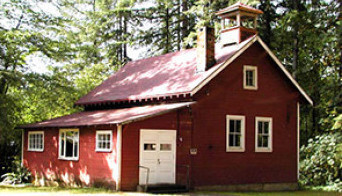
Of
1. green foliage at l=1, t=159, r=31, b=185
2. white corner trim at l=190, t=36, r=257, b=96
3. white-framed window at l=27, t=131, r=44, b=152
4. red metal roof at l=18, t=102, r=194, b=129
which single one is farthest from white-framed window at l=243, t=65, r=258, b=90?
green foliage at l=1, t=159, r=31, b=185

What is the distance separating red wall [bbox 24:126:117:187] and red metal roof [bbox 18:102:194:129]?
1.21 ft

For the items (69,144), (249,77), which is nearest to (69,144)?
(69,144)

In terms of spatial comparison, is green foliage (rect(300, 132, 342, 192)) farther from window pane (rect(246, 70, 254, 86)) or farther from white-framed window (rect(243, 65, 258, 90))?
window pane (rect(246, 70, 254, 86))

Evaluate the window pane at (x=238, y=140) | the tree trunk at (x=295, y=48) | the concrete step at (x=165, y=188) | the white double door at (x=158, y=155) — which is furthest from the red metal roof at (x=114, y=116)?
the tree trunk at (x=295, y=48)

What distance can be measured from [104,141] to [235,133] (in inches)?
221

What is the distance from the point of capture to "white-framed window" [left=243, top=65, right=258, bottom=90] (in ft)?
78.0

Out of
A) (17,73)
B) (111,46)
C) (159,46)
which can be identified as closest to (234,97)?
(17,73)

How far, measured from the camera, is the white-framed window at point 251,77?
23775 millimetres

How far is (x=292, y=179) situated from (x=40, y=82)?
42.4 feet

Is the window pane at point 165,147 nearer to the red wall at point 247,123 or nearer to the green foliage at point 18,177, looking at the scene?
the red wall at point 247,123

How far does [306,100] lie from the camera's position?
25250mm

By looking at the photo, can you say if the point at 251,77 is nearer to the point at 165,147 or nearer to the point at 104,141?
the point at 165,147

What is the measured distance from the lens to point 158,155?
21.4 m

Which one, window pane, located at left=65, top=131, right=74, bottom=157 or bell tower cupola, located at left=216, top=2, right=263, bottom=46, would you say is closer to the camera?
window pane, located at left=65, top=131, right=74, bottom=157
